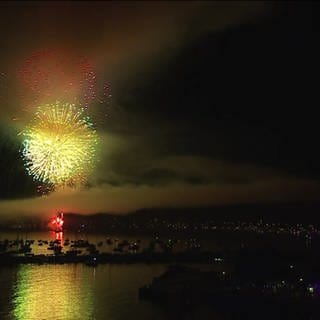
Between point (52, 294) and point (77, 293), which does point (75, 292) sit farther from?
point (52, 294)

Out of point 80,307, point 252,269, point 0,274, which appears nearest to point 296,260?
point 252,269

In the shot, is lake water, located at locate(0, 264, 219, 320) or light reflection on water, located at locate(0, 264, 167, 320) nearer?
lake water, located at locate(0, 264, 219, 320)

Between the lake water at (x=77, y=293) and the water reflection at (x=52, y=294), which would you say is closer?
the lake water at (x=77, y=293)

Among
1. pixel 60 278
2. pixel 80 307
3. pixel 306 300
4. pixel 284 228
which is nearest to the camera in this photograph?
pixel 306 300

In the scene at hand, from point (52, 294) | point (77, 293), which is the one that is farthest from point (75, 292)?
point (52, 294)

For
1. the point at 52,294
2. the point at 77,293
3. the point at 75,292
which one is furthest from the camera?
the point at 75,292

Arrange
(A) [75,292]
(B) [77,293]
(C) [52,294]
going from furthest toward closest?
1. (A) [75,292]
2. (B) [77,293]
3. (C) [52,294]

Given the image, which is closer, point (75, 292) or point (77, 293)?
point (77, 293)

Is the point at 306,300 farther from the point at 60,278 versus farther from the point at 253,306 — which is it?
the point at 60,278
